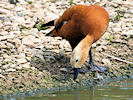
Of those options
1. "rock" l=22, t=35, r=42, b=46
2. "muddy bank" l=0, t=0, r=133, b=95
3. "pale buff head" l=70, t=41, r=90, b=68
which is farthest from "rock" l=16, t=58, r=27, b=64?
"pale buff head" l=70, t=41, r=90, b=68

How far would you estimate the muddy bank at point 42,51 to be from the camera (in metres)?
6.53

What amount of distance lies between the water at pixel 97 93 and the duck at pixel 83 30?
447 millimetres

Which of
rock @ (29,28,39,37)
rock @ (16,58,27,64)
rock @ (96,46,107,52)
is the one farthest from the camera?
rock @ (29,28,39,37)

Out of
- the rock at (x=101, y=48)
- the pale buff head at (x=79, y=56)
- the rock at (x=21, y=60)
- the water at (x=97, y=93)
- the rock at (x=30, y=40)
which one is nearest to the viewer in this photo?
the water at (x=97, y=93)

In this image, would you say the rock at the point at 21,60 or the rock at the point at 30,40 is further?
the rock at the point at 30,40

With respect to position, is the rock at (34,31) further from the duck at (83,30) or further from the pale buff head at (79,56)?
the pale buff head at (79,56)

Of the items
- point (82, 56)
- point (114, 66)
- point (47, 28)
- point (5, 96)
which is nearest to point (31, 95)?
point (5, 96)

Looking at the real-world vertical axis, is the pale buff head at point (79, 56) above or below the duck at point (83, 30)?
below

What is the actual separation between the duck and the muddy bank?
1.19 ft

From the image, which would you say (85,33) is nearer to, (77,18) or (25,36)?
(77,18)

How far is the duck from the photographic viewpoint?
620 centimetres

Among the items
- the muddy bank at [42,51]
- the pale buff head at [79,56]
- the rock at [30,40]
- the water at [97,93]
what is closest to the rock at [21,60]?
the muddy bank at [42,51]

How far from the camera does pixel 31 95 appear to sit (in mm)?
6043

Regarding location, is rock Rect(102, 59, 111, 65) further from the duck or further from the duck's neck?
the duck's neck
